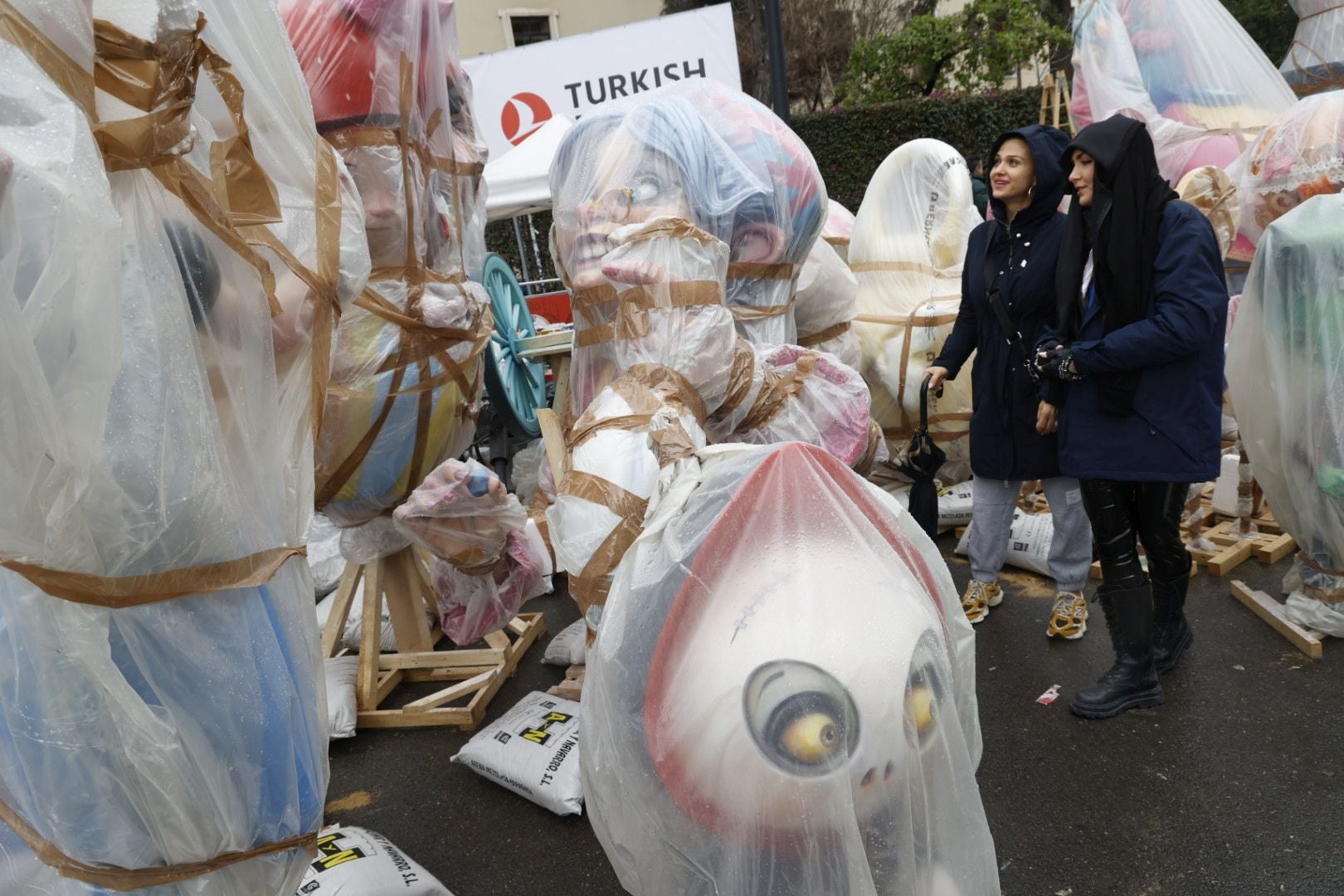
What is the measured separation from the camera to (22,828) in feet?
4.34

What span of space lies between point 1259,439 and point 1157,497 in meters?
0.74

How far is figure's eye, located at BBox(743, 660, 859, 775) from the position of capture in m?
1.37

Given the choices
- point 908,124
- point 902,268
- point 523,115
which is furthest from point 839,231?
point 908,124

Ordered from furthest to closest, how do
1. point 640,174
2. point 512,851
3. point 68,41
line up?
point 640,174 → point 512,851 → point 68,41

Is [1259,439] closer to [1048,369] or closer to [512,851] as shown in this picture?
[1048,369]

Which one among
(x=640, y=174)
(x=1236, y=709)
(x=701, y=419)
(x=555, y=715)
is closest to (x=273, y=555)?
(x=701, y=419)

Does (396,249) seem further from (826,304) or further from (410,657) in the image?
(826,304)

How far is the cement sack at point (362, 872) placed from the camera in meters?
2.04

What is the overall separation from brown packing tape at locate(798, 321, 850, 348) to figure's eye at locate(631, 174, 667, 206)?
1.54 m

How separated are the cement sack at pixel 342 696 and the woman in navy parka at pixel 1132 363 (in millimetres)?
2287

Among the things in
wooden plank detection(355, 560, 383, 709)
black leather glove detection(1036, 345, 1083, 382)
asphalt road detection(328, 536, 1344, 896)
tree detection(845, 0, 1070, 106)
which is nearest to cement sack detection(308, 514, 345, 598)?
wooden plank detection(355, 560, 383, 709)

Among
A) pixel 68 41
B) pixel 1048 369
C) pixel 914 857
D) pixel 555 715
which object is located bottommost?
pixel 555 715

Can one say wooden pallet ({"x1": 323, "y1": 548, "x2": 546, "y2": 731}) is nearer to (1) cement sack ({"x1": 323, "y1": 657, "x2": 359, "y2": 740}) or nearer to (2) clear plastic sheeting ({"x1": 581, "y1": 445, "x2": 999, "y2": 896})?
(1) cement sack ({"x1": 323, "y1": 657, "x2": 359, "y2": 740})

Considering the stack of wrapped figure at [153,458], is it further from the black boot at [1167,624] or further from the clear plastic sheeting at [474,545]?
the black boot at [1167,624]
